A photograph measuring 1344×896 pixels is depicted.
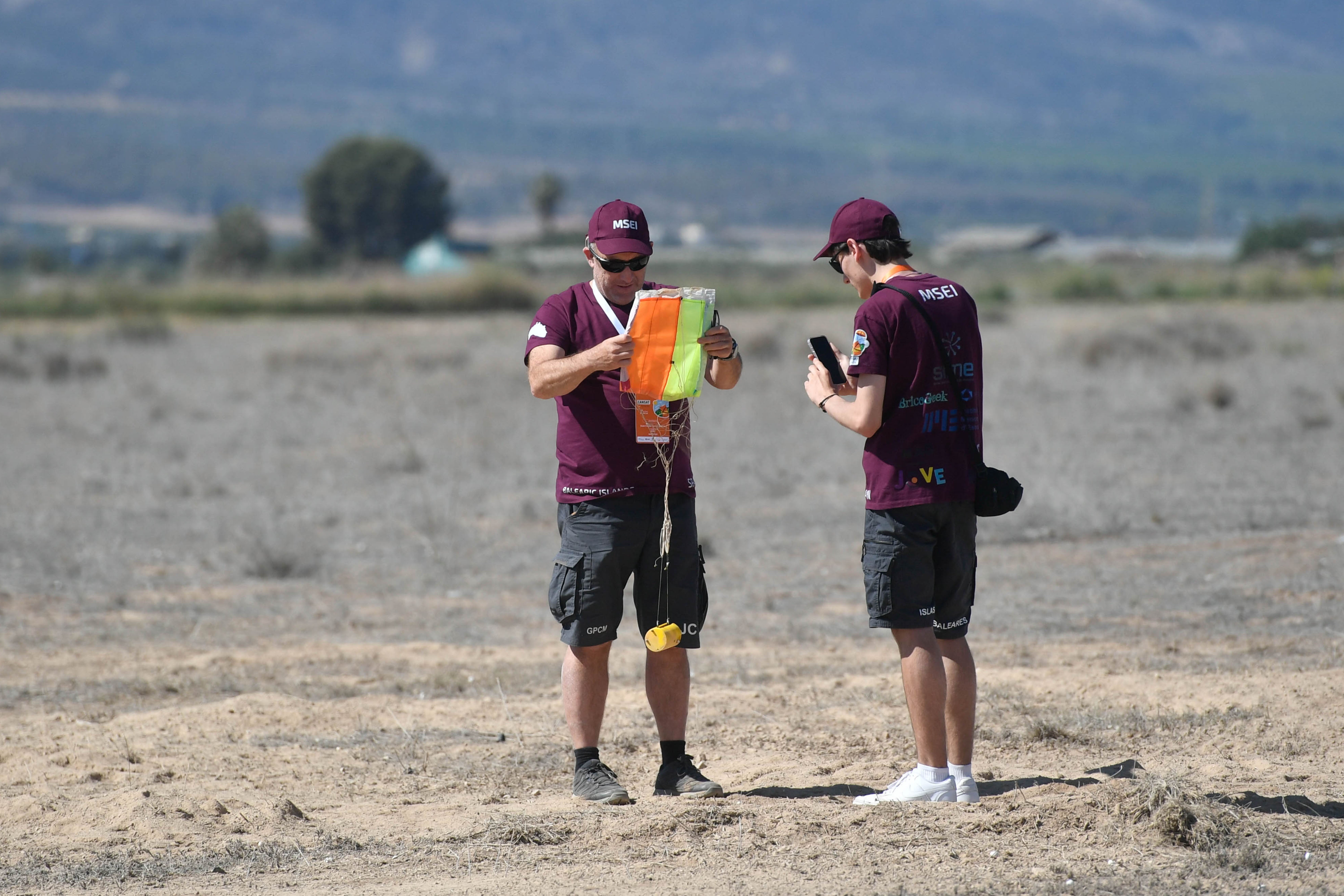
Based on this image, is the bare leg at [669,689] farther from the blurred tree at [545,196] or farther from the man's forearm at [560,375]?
the blurred tree at [545,196]

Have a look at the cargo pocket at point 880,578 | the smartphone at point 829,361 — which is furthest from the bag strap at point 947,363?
the cargo pocket at point 880,578

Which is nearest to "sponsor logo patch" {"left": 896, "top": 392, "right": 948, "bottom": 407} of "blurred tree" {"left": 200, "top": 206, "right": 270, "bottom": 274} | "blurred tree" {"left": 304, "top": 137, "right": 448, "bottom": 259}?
"blurred tree" {"left": 200, "top": 206, "right": 270, "bottom": 274}

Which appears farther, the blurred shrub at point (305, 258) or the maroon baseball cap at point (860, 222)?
the blurred shrub at point (305, 258)

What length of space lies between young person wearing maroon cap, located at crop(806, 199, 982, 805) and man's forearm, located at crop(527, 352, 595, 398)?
76cm

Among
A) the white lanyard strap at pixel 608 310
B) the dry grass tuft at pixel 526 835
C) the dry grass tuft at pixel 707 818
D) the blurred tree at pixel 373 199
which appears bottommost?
the dry grass tuft at pixel 526 835

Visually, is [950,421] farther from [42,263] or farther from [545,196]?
[545,196]

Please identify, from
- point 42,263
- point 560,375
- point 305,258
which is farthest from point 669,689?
point 42,263

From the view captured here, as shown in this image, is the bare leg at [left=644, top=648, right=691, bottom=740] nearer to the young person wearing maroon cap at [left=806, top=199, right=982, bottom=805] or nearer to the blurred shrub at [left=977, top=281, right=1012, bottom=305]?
the young person wearing maroon cap at [left=806, top=199, right=982, bottom=805]

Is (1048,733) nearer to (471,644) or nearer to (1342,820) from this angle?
(1342,820)

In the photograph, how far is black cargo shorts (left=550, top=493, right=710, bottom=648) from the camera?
16.7 feet

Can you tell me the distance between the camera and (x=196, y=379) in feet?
82.2

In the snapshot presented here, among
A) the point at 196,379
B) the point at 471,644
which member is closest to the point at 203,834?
the point at 471,644

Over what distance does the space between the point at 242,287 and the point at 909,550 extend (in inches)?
1910

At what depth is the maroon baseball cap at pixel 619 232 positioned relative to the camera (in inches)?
196
